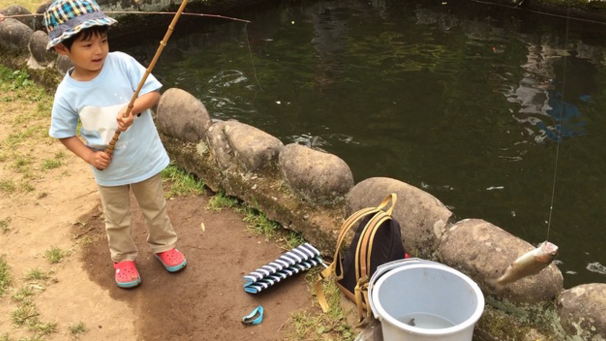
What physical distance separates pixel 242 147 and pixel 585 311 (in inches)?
94.1

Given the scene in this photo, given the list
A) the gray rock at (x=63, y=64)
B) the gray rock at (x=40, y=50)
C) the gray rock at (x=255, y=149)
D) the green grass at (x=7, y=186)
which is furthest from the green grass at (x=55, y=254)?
the gray rock at (x=40, y=50)

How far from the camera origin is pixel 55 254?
3.89 m

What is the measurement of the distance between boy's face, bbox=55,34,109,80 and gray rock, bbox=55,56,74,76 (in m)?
3.34

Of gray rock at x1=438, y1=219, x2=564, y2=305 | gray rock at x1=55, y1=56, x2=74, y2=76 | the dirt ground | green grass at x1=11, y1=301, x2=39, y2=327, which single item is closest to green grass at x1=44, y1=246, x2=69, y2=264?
the dirt ground

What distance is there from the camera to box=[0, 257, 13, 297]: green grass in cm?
361

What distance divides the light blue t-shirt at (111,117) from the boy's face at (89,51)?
3.8 inches

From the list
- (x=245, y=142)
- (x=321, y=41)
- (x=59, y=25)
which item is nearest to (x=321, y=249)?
(x=245, y=142)

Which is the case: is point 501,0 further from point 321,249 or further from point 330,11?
point 321,249

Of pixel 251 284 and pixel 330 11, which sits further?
pixel 330 11

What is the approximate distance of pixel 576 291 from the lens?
2.72 m

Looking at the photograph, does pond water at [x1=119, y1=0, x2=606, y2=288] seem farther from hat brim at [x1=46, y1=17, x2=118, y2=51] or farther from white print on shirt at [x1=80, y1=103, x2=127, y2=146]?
hat brim at [x1=46, y1=17, x2=118, y2=51]

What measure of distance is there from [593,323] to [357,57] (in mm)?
5808

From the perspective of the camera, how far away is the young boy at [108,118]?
3.02 meters

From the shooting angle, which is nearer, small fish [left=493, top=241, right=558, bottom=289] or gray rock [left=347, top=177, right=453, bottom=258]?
small fish [left=493, top=241, right=558, bottom=289]
